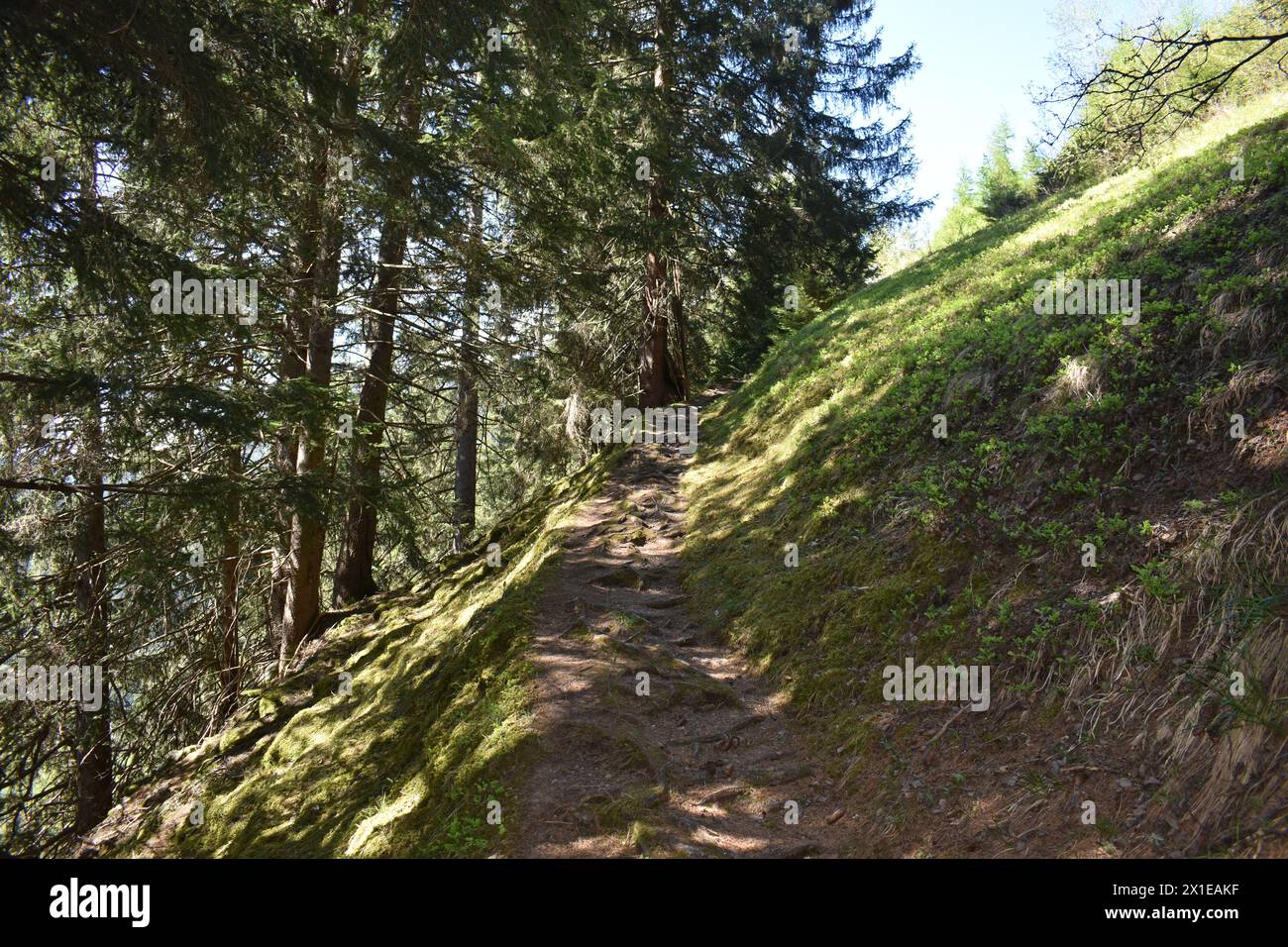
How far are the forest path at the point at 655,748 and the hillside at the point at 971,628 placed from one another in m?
0.04

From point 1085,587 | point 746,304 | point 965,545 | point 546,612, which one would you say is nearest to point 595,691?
point 546,612

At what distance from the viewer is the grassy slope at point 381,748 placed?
5480mm

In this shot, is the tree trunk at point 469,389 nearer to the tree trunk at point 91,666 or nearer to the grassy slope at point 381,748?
the grassy slope at point 381,748

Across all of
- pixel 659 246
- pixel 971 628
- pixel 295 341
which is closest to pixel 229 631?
pixel 295 341

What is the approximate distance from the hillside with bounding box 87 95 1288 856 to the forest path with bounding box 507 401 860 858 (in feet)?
0.13

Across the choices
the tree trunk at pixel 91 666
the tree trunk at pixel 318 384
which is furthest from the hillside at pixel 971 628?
the tree trunk at pixel 91 666

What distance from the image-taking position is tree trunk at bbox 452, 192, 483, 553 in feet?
33.3

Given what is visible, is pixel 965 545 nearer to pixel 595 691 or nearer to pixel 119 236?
pixel 595 691

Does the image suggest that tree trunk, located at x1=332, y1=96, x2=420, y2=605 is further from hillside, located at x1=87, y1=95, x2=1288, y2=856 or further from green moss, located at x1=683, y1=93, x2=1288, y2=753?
green moss, located at x1=683, y1=93, x2=1288, y2=753

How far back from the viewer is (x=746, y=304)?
17.4m

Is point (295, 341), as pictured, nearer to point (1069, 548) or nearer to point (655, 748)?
point (655, 748)

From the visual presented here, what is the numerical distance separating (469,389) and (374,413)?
1.75 meters

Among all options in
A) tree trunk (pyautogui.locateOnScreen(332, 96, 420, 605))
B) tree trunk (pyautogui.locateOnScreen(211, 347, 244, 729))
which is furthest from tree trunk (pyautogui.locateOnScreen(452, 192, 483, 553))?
tree trunk (pyautogui.locateOnScreen(211, 347, 244, 729))
